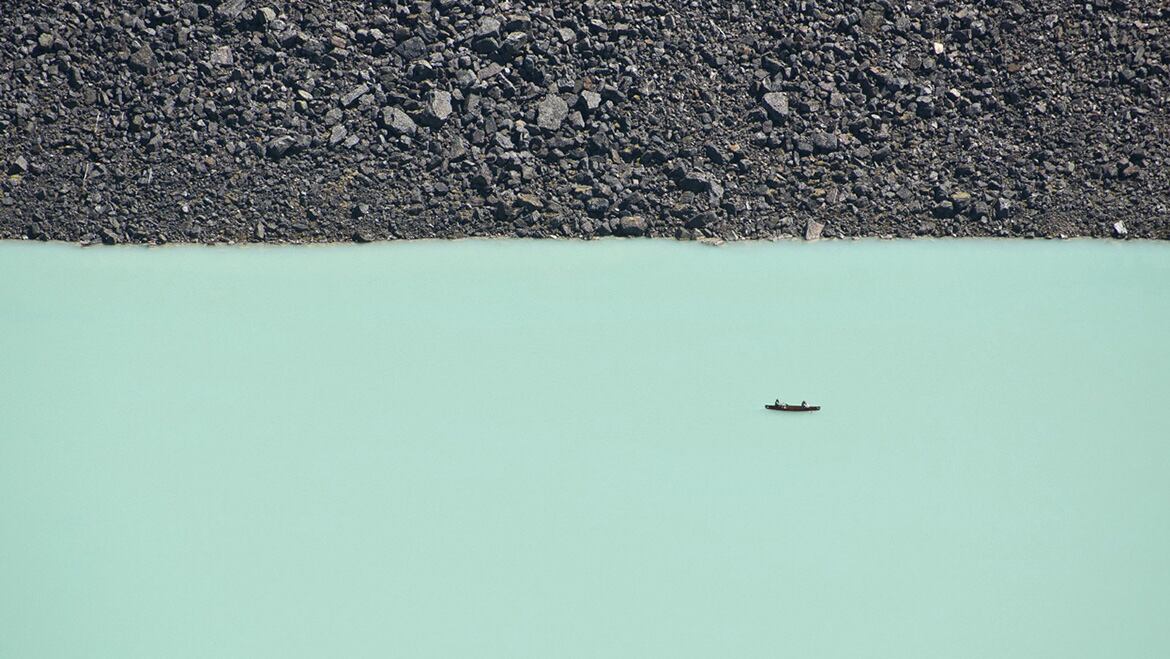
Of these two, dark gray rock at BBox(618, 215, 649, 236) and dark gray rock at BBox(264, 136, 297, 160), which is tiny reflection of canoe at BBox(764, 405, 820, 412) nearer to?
dark gray rock at BBox(618, 215, 649, 236)

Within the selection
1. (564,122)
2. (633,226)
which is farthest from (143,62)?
(633,226)

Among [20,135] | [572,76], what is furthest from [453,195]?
→ [20,135]

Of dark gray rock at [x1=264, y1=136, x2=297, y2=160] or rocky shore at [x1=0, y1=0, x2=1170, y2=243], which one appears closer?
rocky shore at [x1=0, y1=0, x2=1170, y2=243]

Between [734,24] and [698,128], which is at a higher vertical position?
[734,24]

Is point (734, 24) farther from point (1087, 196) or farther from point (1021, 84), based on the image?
point (1087, 196)

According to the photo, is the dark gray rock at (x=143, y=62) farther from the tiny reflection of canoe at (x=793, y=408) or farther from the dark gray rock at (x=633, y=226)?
the tiny reflection of canoe at (x=793, y=408)

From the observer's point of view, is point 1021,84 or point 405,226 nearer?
point 405,226

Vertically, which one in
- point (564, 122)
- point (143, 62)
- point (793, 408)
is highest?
point (143, 62)

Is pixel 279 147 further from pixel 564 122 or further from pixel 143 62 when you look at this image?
pixel 564 122

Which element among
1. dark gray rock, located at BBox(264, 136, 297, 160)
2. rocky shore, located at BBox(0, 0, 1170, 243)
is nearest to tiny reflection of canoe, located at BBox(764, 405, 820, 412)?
rocky shore, located at BBox(0, 0, 1170, 243)
